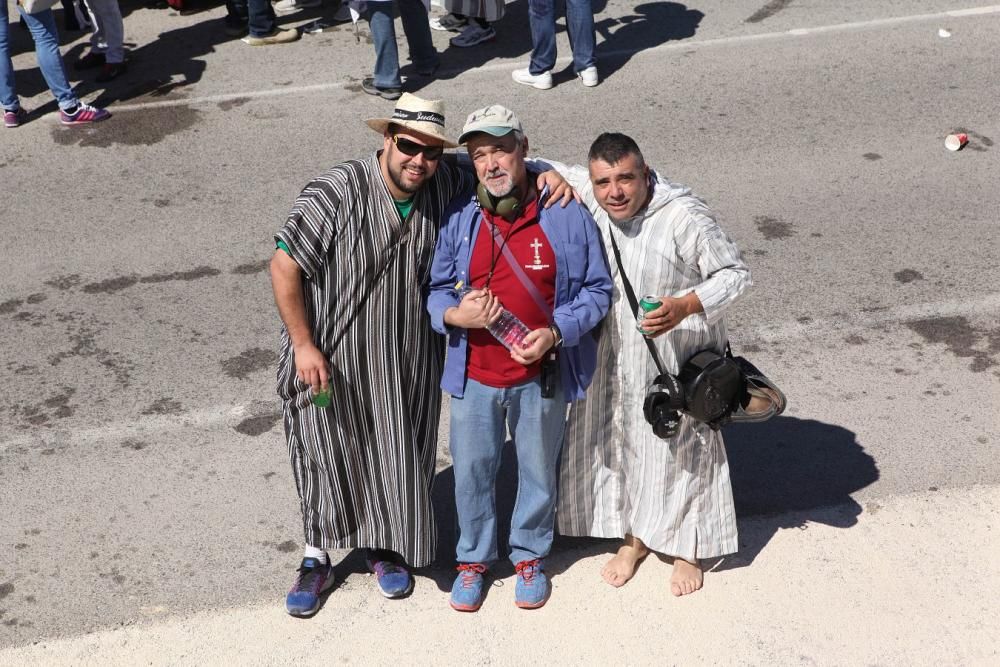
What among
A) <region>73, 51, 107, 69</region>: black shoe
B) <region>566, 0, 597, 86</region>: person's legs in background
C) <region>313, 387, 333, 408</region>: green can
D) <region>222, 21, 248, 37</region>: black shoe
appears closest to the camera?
<region>313, 387, 333, 408</region>: green can

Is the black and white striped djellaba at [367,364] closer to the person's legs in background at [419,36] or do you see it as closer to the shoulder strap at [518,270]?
the shoulder strap at [518,270]

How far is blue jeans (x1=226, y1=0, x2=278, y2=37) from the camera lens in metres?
10.1

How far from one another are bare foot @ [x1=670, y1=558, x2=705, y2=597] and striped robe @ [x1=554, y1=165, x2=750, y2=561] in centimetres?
9

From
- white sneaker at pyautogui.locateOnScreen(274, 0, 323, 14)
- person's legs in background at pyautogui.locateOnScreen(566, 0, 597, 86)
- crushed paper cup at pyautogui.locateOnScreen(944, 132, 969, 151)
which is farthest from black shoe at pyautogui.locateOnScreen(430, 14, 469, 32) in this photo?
crushed paper cup at pyautogui.locateOnScreen(944, 132, 969, 151)

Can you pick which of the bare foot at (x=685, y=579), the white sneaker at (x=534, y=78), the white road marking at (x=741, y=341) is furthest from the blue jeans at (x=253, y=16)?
the bare foot at (x=685, y=579)

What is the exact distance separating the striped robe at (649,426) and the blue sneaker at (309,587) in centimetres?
93

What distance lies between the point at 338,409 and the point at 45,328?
9.29 ft

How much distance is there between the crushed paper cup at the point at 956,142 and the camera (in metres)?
7.93

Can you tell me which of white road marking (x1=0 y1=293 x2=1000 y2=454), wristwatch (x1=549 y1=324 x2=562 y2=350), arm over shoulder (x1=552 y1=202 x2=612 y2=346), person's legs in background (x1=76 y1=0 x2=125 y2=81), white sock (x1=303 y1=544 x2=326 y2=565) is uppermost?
arm over shoulder (x1=552 y1=202 x2=612 y2=346)

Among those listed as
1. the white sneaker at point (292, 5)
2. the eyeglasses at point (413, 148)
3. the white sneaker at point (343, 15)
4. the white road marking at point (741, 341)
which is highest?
the eyeglasses at point (413, 148)

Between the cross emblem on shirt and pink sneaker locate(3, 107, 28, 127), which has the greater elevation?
the cross emblem on shirt

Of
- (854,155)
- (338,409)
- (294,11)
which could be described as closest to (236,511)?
(338,409)

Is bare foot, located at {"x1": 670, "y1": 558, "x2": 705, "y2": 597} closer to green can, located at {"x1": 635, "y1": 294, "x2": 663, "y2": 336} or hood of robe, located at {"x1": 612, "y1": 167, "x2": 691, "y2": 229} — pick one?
green can, located at {"x1": 635, "y1": 294, "x2": 663, "y2": 336}

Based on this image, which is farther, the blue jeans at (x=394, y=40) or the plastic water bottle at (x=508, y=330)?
the blue jeans at (x=394, y=40)
